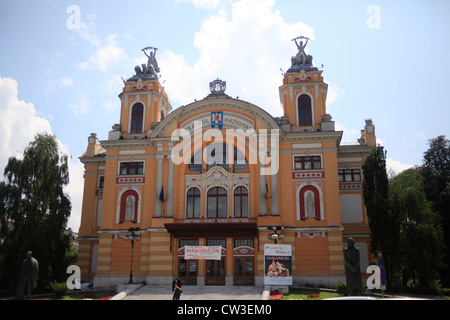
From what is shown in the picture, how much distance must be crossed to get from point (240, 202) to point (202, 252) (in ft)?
18.3

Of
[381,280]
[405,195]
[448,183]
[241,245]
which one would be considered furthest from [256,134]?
[448,183]

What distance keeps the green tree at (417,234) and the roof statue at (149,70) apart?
2576 cm

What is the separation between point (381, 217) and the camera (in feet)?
106

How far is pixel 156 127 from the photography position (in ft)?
125

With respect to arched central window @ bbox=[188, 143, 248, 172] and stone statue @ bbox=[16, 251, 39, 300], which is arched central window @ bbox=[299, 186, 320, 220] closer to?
arched central window @ bbox=[188, 143, 248, 172]

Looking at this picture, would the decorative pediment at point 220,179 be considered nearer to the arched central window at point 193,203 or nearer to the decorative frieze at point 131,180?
the arched central window at point 193,203

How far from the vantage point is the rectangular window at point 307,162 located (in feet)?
120

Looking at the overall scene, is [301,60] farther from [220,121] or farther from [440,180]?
[440,180]

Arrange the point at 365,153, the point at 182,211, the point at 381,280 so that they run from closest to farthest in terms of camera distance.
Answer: the point at 381,280 → the point at 182,211 → the point at 365,153

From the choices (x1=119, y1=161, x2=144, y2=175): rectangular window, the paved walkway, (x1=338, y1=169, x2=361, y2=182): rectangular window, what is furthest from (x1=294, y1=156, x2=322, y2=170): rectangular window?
(x1=119, y1=161, x2=144, y2=175): rectangular window

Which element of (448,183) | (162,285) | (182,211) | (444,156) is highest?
(444,156)

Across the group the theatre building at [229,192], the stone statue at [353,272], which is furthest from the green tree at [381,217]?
the stone statue at [353,272]
